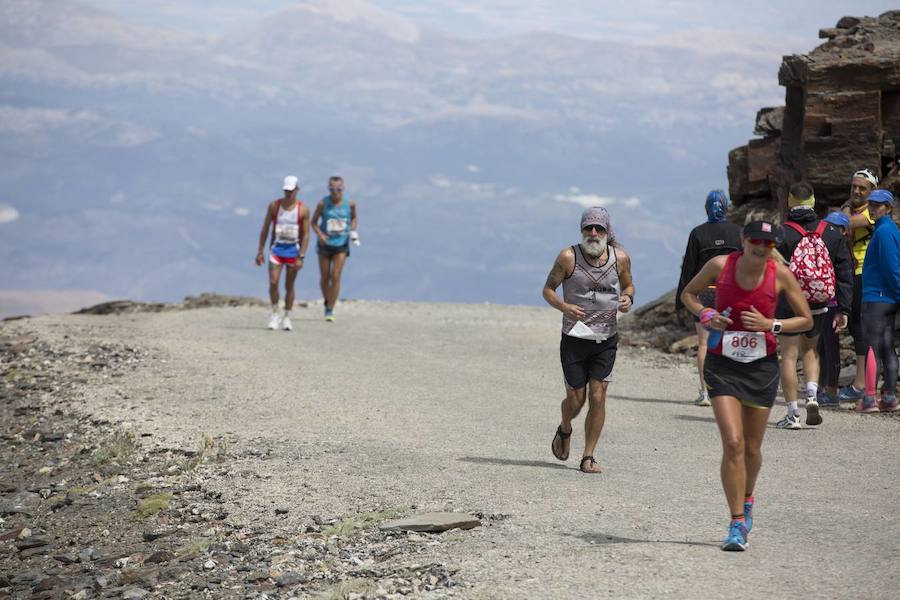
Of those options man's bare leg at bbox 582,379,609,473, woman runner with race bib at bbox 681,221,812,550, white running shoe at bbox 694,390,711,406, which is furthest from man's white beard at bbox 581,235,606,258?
white running shoe at bbox 694,390,711,406

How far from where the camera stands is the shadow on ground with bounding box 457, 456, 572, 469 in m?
11.4

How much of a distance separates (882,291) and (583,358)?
4759 millimetres

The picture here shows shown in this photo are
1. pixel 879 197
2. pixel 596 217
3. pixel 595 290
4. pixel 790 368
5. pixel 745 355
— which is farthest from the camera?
pixel 879 197

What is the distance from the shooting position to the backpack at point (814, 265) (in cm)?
1275

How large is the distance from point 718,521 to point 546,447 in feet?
11.8

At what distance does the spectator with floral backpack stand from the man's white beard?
266 cm

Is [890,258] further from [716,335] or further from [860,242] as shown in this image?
[716,335]

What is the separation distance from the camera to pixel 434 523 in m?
8.95

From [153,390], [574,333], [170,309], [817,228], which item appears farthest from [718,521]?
[170,309]

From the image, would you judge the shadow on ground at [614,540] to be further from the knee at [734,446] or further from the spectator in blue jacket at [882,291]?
the spectator in blue jacket at [882,291]

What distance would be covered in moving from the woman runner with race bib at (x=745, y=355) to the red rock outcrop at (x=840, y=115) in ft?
38.0

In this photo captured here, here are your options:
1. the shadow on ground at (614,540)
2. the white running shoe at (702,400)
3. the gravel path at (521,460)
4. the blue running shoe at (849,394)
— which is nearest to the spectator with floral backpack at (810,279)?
the gravel path at (521,460)

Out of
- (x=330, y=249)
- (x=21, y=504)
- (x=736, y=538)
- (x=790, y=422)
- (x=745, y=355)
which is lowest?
(x=21, y=504)

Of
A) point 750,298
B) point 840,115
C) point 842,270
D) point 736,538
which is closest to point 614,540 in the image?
point 736,538
